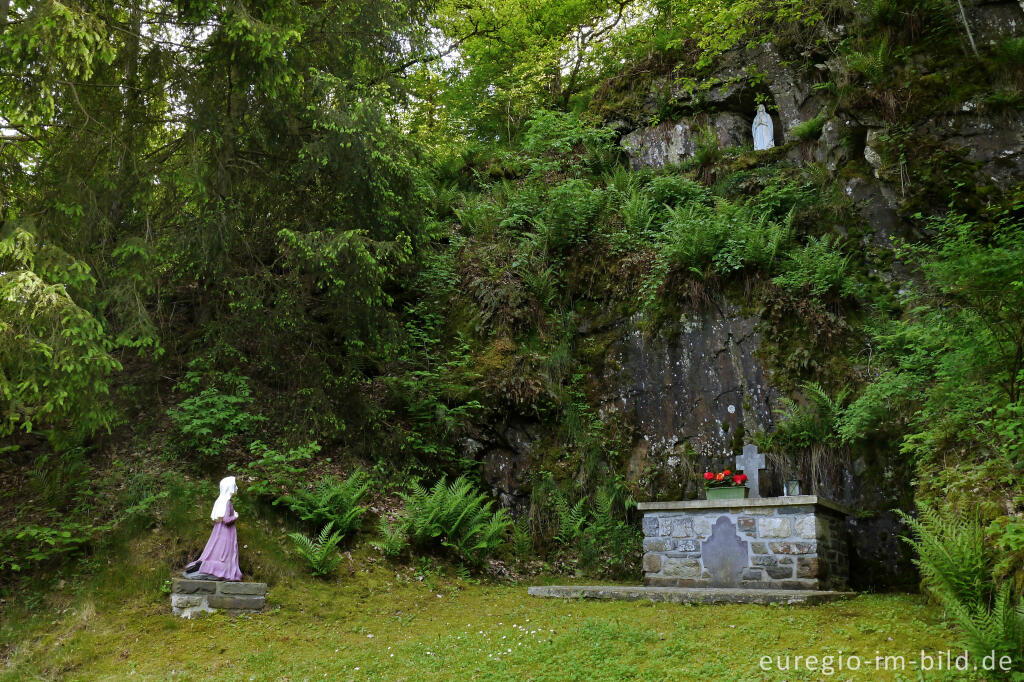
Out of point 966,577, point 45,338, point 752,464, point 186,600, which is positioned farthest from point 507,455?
point 966,577

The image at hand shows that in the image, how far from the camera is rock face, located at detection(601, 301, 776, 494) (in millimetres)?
8391

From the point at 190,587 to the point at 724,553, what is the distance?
5.51 metres

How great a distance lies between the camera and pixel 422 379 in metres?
9.82

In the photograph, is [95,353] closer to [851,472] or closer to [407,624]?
[407,624]

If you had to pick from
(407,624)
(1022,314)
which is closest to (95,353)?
(407,624)

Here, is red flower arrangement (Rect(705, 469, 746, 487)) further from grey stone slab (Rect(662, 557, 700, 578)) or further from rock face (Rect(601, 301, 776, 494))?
rock face (Rect(601, 301, 776, 494))

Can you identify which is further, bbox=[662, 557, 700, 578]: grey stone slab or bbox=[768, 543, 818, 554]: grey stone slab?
bbox=[662, 557, 700, 578]: grey stone slab

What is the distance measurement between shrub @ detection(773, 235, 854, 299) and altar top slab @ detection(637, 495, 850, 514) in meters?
2.98

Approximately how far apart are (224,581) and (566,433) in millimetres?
4955

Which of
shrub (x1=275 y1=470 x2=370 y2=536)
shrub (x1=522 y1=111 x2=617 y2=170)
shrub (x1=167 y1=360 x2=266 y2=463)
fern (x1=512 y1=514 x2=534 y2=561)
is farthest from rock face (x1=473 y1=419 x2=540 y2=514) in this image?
shrub (x1=522 y1=111 x2=617 y2=170)

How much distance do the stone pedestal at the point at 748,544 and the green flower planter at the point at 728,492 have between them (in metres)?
0.23

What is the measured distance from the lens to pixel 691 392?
8789 millimetres

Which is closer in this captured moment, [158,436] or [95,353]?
[95,353]

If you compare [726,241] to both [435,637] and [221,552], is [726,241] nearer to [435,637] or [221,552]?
[435,637]
